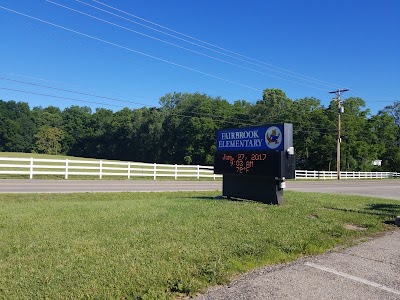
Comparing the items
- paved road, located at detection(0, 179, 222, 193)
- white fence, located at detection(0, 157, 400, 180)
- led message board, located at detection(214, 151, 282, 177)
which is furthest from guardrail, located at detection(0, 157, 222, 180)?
led message board, located at detection(214, 151, 282, 177)

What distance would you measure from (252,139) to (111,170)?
80.3ft

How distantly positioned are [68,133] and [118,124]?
2181cm

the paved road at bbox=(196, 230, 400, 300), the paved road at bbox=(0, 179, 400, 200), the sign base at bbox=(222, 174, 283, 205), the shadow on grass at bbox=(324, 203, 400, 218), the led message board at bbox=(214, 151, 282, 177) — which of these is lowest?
the paved road at bbox=(196, 230, 400, 300)

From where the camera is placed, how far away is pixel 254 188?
516 inches

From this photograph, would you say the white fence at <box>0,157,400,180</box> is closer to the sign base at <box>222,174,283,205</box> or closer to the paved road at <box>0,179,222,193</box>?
the paved road at <box>0,179,222,193</box>

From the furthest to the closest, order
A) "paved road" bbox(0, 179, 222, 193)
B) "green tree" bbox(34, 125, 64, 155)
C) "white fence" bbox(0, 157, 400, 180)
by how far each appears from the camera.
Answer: "green tree" bbox(34, 125, 64, 155) < "white fence" bbox(0, 157, 400, 180) < "paved road" bbox(0, 179, 222, 193)

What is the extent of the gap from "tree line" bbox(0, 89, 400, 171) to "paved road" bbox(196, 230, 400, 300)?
61.9 meters

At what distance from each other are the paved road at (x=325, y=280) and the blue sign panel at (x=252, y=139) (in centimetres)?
637

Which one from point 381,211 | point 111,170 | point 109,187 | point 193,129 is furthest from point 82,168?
point 193,129

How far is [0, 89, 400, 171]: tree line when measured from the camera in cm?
6838

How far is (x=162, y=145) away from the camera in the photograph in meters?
95.1

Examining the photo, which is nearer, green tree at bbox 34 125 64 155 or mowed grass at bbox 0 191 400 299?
mowed grass at bbox 0 191 400 299

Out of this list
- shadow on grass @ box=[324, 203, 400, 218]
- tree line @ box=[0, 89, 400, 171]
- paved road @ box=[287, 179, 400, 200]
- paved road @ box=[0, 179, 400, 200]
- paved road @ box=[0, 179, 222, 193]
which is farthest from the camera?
tree line @ box=[0, 89, 400, 171]

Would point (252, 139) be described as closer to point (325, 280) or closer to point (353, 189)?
point (325, 280)
